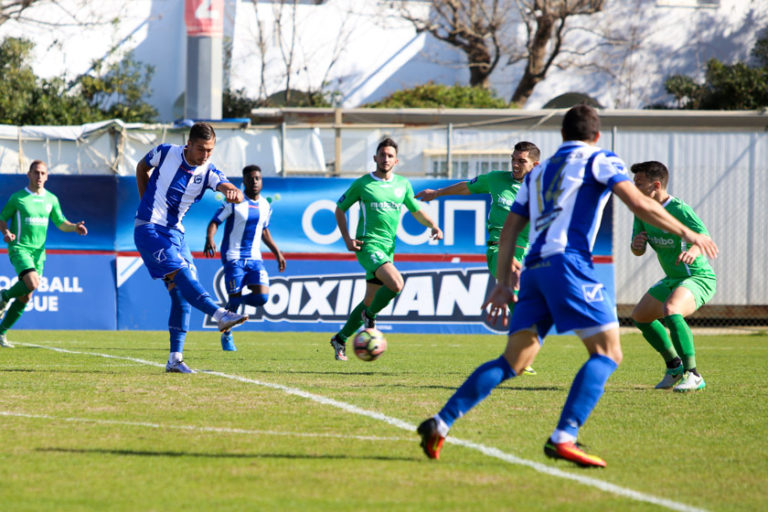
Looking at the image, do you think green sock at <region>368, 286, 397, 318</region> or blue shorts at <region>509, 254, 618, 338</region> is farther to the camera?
green sock at <region>368, 286, 397, 318</region>

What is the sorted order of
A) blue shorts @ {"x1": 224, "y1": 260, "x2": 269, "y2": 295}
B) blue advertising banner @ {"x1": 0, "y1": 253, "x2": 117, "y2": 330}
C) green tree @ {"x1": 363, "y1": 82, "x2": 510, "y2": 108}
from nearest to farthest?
blue shorts @ {"x1": 224, "y1": 260, "x2": 269, "y2": 295}
blue advertising banner @ {"x1": 0, "y1": 253, "x2": 117, "y2": 330}
green tree @ {"x1": 363, "y1": 82, "x2": 510, "y2": 108}

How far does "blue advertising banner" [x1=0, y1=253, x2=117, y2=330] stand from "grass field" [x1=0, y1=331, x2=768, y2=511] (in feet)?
19.8

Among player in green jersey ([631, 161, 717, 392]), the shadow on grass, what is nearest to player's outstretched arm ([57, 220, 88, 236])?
player in green jersey ([631, 161, 717, 392])

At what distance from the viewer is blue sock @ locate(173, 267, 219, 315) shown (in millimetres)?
8641

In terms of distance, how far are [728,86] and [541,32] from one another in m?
5.74

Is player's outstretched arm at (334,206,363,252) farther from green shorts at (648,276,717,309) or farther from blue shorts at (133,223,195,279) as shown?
green shorts at (648,276,717,309)

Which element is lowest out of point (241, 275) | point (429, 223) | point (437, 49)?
point (241, 275)

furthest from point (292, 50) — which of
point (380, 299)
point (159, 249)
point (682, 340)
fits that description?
point (682, 340)

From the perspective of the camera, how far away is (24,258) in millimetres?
13227

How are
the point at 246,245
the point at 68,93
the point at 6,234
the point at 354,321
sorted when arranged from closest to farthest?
the point at 354,321 < the point at 6,234 < the point at 246,245 < the point at 68,93

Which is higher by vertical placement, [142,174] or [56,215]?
[142,174]

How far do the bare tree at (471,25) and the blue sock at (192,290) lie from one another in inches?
885

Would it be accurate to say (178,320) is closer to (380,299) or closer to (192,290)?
(192,290)

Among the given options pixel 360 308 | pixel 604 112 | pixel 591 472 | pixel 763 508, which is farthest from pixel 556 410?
pixel 604 112
